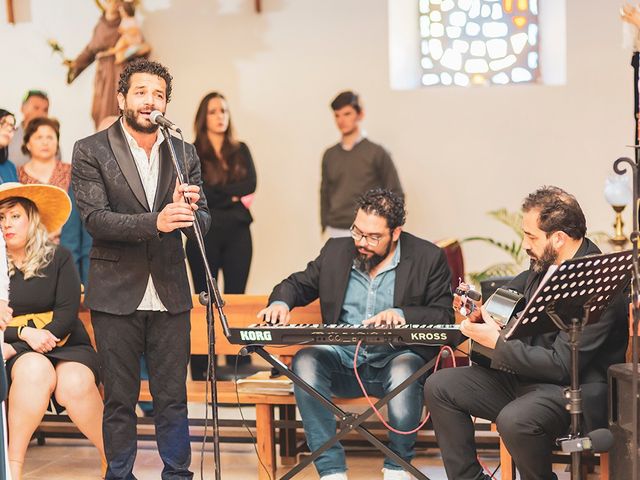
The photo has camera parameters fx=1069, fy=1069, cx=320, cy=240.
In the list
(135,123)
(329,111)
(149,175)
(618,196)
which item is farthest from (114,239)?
(329,111)

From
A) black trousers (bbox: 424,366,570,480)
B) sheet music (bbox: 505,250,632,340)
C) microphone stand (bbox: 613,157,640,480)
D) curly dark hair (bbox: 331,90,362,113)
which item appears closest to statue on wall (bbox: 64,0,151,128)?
curly dark hair (bbox: 331,90,362,113)

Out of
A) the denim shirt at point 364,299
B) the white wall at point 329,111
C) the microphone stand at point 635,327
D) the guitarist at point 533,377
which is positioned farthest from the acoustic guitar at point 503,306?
the white wall at point 329,111

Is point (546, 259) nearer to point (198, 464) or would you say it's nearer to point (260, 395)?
point (260, 395)

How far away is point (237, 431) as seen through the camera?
551 centimetres

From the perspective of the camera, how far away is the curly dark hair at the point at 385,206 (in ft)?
15.2

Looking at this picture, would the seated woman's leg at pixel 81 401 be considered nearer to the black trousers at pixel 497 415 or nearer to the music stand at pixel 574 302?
the black trousers at pixel 497 415

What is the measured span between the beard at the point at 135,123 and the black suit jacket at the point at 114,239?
2.5 inches

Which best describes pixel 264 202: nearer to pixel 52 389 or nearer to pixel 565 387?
pixel 52 389

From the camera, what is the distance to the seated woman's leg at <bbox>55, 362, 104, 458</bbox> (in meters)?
4.64

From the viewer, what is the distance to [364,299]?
468 centimetres

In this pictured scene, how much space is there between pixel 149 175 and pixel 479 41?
15.4 ft

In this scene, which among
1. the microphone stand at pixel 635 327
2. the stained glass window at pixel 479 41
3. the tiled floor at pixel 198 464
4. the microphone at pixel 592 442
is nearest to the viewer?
the microphone stand at pixel 635 327

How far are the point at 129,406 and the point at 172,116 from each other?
4.87 metres

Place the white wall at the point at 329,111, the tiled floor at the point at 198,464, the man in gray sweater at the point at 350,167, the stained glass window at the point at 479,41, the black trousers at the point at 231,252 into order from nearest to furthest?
the tiled floor at the point at 198,464 → the black trousers at the point at 231,252 → the man in gray sweater at the point at 350,167 → the white wall at the point at 329,111 → the stained glass window at the point at 479,41
